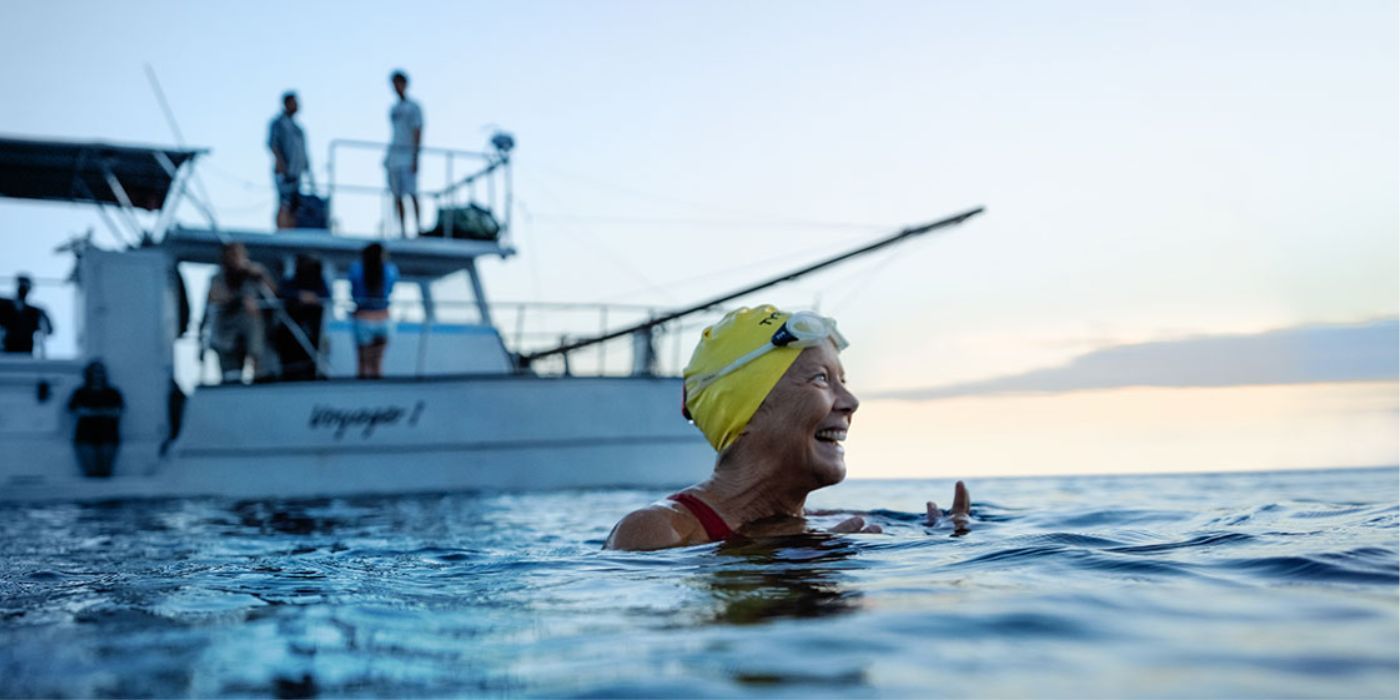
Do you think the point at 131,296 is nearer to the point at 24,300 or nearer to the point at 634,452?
the point at 24,300

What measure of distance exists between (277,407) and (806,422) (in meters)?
9.61

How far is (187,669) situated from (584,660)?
28.3 inches

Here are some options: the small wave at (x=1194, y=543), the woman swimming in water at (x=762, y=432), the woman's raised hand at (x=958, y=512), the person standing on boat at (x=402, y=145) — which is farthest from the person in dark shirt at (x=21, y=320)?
the small wave at (x=1194, y=543)

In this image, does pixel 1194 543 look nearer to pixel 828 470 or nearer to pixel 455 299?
pixel 828 470

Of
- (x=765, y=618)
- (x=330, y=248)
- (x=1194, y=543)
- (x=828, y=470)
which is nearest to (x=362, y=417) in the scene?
(x=330, y=248)

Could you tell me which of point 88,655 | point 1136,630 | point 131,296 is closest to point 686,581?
point 1136,630

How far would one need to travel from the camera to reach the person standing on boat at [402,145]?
542 inches

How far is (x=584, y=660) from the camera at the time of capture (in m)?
2.16

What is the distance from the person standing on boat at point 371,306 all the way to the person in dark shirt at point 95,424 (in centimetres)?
244

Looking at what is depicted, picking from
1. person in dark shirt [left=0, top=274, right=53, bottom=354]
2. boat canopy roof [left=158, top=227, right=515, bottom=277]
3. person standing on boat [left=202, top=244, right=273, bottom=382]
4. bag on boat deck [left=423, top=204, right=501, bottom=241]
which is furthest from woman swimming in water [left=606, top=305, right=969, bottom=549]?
person in dark shirt [left=0, top=274, right=53, bottom=354]

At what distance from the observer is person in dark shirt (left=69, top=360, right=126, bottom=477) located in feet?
38.6

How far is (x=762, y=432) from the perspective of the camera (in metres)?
3.78

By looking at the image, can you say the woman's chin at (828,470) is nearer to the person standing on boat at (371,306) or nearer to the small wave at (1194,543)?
the small wave at (1194,543)

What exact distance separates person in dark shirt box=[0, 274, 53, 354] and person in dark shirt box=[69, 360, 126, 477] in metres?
1.53
